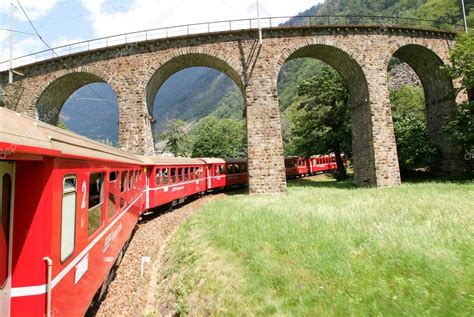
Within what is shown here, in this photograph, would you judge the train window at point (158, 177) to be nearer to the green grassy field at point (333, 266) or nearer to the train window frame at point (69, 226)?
the green grassy field at point (333, 266)

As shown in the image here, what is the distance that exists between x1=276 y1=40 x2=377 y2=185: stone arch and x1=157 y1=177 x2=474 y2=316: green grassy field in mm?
11978

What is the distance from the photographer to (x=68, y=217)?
329 centimetres

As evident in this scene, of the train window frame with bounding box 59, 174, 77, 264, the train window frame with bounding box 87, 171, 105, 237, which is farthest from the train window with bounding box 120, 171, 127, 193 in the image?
the train window frame with bounding box 59, 174, 77, 264

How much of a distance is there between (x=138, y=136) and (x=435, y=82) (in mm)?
22621

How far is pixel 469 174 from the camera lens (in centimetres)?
2078

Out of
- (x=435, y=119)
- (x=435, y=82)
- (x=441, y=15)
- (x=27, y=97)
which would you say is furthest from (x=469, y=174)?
(x=441, y=15)

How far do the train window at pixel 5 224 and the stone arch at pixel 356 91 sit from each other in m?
18.5

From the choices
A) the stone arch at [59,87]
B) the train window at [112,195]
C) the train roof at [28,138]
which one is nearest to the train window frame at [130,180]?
the train window at [112,195]

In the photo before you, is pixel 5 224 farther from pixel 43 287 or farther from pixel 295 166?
pixel 295 166

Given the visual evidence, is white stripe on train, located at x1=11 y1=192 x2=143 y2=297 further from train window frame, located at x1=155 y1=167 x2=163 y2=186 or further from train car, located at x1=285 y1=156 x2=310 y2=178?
train car, located at x1=285 y1=156 x2=310 y2=178

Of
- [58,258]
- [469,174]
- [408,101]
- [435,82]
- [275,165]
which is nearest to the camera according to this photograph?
[58,258]

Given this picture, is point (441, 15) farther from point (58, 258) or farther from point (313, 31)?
point (58, 258)

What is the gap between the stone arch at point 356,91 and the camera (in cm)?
1975

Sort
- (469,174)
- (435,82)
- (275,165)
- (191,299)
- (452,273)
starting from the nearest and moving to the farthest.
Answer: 1. (452,273)
2. (191,299)
3. (275,165)
4. (469,174)
5. (435,82)
